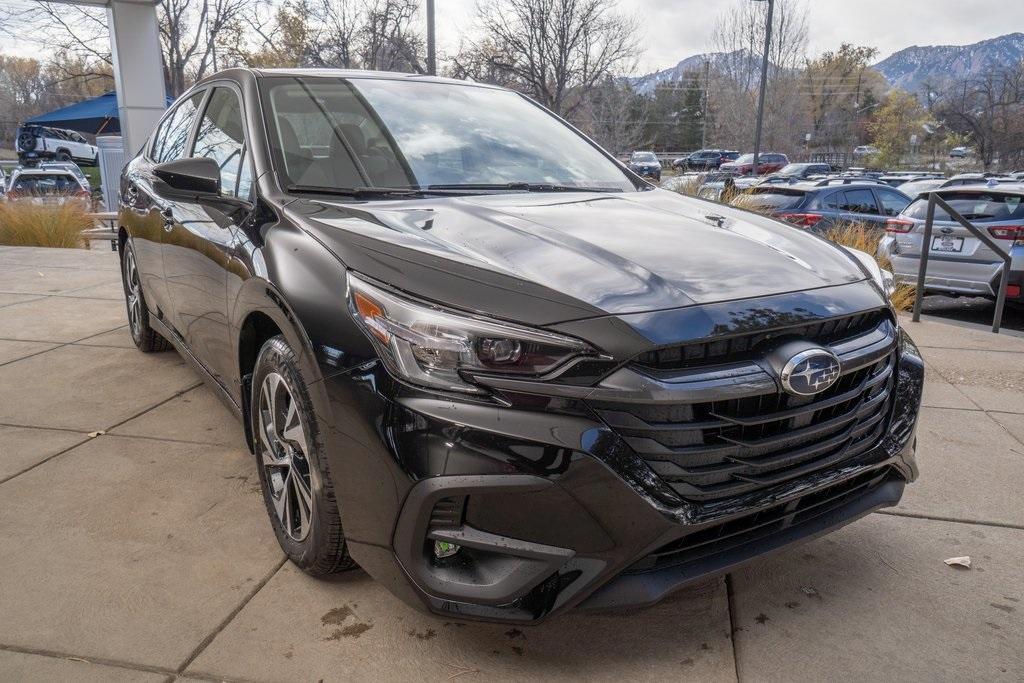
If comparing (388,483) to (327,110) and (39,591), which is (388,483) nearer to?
(39,591)

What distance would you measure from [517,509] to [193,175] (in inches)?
75.6

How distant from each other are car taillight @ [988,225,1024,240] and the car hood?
6831 mm

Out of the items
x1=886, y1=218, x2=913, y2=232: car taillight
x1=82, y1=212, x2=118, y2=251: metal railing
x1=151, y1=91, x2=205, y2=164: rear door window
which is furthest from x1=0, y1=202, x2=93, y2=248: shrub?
x1=886, y1=218, x2=913, y2=232: car taillight

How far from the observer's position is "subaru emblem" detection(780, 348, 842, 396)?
211 centimetres

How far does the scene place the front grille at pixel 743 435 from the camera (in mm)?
1989

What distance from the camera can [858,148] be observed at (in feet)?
187

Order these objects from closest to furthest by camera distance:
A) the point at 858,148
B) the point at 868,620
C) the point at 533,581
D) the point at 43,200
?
the point at 533,581
the point at 868,620
the point at 43,200
the point at 858,148

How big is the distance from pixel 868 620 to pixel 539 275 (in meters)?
1.52

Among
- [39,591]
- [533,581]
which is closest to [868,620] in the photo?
[533,581]

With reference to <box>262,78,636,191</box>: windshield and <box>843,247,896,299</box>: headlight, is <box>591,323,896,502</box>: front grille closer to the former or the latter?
<box>843,247,896,299</box>: headlight

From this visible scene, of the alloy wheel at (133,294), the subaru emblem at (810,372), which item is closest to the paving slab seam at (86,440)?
the alloy wheel at (133,294)

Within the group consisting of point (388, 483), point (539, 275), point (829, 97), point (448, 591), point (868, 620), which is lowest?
point (868, 620)

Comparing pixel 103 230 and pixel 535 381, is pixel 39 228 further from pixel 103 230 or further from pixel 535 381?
pixel 535 381

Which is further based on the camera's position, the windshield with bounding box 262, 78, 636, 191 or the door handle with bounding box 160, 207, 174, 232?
the door handle with bounding box 160, 207, 174, 232
